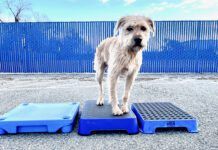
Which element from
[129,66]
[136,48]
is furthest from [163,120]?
[136,48]

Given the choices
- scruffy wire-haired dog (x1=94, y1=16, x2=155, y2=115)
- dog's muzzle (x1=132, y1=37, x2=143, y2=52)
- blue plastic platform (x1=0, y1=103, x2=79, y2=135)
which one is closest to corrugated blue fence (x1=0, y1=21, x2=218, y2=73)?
scruffy wire-haired dog (x1=94, y1=16, x2=155, y2=115)

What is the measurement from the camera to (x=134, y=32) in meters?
3.65

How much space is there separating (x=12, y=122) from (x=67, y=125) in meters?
0.83

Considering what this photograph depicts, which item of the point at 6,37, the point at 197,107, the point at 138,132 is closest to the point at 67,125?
the point at 138,132

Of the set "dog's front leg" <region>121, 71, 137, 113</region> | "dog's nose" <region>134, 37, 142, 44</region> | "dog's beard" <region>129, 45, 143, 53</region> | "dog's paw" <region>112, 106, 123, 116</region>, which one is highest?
"dog's nose" <region>134, 37, 142, 44</region>

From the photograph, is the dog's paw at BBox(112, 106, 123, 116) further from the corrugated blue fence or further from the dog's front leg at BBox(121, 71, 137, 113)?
the corrugated blue fence

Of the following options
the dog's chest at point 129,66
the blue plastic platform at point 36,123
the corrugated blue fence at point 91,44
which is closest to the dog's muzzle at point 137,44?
the dog's chest at point 129,66

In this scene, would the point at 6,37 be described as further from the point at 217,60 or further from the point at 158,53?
the point at 217,60

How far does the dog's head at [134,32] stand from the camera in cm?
360

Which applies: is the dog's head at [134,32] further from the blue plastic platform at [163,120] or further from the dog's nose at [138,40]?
the blue plastic platform at [163,120]

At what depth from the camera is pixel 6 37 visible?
12422 millimetres

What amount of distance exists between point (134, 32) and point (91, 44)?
875cm

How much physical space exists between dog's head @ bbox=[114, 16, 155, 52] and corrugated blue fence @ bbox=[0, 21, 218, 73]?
8.39 m

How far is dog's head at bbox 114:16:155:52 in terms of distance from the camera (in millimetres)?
3600
